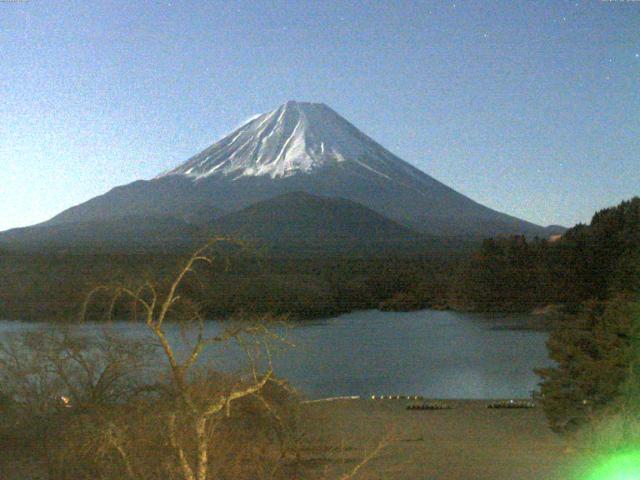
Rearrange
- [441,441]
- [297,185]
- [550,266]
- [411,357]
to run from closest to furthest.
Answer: [441,441] → [411,357] → [550,266] → [297,185]

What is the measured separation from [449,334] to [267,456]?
312 inches

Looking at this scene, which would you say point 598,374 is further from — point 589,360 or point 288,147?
point 288,147

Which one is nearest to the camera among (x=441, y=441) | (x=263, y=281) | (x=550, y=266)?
(x=441, y=441)

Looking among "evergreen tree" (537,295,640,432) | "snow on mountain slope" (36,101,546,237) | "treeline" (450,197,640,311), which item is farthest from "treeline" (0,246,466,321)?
"snow on mountain slope" (36,101,546,237)

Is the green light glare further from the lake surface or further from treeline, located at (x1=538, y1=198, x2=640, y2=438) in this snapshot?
the lake surface

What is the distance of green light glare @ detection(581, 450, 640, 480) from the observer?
5.56 meters

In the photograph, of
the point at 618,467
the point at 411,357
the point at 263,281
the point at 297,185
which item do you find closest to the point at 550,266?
the point at 411,357

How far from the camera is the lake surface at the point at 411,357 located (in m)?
11.0

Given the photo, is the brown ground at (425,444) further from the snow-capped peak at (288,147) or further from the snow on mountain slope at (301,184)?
the snow-capped peak at (288,147)

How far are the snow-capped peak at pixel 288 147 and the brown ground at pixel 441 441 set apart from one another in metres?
19.0

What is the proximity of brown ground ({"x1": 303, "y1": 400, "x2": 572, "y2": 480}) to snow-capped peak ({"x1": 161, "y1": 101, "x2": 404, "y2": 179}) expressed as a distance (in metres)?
19.0

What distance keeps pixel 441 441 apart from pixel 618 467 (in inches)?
90.6

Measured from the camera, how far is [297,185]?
25.9 meters

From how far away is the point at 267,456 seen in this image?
6031 mm
